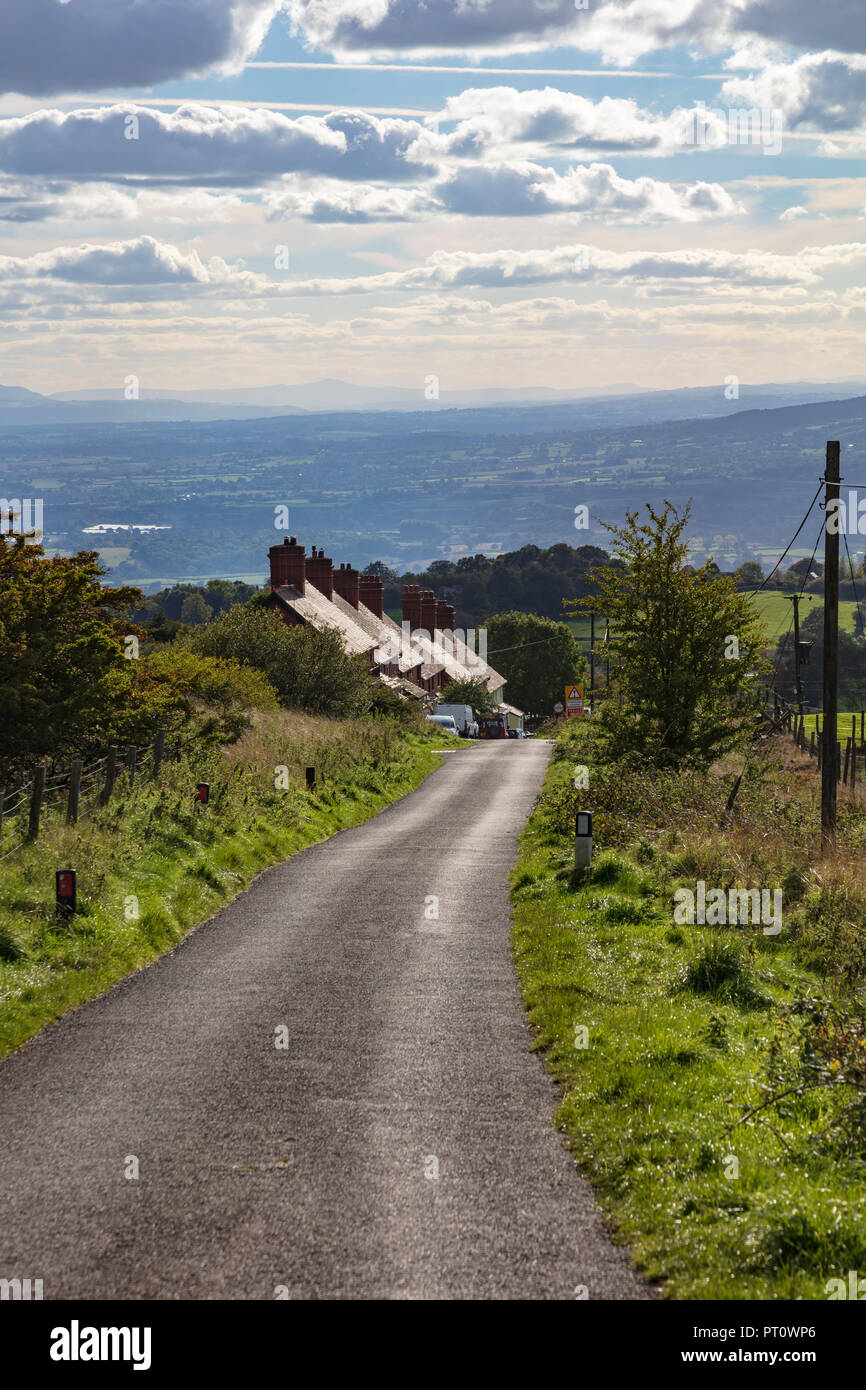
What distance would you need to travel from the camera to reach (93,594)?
2114 centimetres

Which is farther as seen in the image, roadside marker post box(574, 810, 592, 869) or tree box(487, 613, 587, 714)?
tree box(487, 613, 587, 714)

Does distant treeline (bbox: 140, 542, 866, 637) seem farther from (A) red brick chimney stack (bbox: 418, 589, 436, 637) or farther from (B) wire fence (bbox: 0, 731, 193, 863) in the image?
(B) wire fence (bbox: 0, 731, 193, 863)

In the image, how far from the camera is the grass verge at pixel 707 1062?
20.1 ft

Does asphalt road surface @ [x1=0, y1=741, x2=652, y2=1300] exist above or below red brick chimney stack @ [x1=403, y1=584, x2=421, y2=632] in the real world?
below

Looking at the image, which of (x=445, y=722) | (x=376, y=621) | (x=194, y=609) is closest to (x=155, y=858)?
(x=445, y=722)

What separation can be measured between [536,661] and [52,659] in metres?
96.6

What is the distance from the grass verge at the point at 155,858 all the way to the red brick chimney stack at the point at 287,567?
34071 millimetres

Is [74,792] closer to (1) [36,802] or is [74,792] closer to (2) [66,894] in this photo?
(1) [36,802]

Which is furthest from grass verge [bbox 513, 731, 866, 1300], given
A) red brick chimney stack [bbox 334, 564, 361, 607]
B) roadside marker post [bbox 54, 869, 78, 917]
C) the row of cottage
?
red brick chimney stack [bbox 334, 564, 361, 607]

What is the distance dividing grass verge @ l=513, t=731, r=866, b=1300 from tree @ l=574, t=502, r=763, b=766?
29.2ft

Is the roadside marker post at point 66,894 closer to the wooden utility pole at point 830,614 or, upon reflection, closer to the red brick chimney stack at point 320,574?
the wooden utility pole at point 830,614

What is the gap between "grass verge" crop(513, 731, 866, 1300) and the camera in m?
6.14

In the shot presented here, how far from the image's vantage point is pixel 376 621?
80375mm
